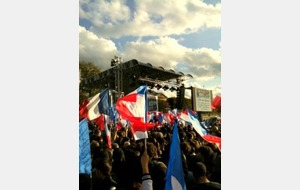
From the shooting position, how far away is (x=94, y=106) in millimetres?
4867

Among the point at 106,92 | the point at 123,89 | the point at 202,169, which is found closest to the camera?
the point at 202,169

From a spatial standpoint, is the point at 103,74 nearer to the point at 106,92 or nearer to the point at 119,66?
the point at 119,66

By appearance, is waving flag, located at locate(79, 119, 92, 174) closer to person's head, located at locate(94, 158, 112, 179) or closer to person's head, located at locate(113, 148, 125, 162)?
person's head, located at locate(113, 148, 125, 162)

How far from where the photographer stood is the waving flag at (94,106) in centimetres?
472

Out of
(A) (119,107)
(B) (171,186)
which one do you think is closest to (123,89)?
(A) (119,107)

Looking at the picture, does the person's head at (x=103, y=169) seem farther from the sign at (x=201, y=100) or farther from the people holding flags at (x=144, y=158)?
the sign at (x=201, y=100)

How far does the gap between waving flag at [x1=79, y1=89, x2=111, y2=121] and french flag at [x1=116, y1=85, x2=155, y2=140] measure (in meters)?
0.44

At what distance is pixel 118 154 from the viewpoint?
3.91m

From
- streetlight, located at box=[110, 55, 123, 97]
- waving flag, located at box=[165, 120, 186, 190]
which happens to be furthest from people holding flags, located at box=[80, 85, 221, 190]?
streetlight, located at box=[110, 55, 123, 97]

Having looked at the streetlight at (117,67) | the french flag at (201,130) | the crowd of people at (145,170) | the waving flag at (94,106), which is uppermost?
the streetlight at (117,67)

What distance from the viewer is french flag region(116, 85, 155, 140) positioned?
14.6 feet

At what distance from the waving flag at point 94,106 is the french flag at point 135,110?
17.2 inches

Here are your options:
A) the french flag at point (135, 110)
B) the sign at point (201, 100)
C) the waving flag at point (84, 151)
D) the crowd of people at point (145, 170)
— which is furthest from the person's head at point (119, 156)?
the sign at point (201, 100)
